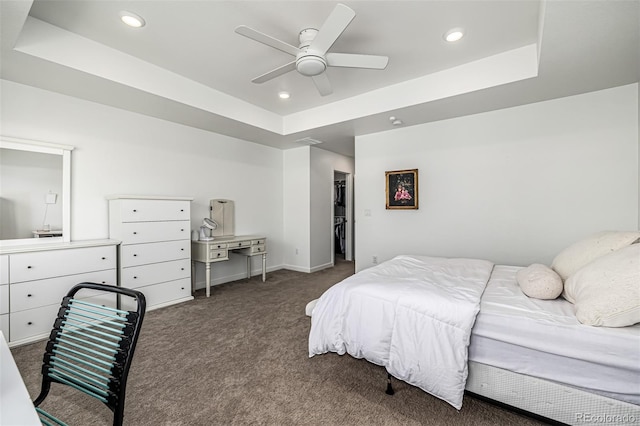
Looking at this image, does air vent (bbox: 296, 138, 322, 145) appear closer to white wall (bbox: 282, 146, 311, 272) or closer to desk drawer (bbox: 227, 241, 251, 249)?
white wall (bbox: 282, 146, 311, 272)

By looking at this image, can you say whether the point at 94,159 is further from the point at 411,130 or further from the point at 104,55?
the point at 411,130

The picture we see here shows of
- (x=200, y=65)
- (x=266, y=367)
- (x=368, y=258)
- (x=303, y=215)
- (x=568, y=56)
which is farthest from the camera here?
(x=303, y=215)

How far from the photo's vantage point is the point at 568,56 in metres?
2.27

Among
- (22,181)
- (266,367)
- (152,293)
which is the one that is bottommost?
(266,367)

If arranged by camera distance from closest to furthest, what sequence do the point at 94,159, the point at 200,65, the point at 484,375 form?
the point at 484,375 < the point at 200,65 < the point at 94,159

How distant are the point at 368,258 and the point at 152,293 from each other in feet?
10.1

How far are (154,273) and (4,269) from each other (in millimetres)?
1234

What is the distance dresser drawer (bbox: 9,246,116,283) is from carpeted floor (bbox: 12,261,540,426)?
2.10ft

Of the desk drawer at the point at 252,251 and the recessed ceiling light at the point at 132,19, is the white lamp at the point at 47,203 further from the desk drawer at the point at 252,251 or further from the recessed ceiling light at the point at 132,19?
the desk drawer at the point at 252,251

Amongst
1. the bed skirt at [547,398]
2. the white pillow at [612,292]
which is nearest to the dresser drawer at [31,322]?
the bed skirt at [547,398]

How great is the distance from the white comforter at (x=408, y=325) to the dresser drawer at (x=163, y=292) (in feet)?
7.74

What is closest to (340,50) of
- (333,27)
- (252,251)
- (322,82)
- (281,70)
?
(322,82)

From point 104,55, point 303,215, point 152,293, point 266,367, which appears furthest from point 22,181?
point 303,215

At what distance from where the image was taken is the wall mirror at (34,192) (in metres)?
2.62
